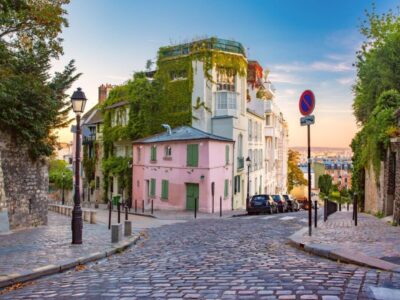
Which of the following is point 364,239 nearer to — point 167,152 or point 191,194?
point 191,194

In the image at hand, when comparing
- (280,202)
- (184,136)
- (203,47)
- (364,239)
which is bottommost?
(280,202)

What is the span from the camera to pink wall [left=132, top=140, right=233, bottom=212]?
32.6 meters

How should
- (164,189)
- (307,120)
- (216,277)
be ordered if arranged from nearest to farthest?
(216,277)
(307,120)
(164,189)

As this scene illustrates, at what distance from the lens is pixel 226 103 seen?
127ft

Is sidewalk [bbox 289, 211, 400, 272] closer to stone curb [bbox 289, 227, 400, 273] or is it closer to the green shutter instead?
stone curb [bbox 289, 227, 400, 273]

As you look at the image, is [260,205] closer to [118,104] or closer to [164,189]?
[164,189]

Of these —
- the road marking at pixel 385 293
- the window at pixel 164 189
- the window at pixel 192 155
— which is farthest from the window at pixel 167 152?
the road marking at pixel 385 293

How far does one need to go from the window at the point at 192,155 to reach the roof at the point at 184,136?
2.11ft

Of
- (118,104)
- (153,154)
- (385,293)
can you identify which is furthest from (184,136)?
(385,293)

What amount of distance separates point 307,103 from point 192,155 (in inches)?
826

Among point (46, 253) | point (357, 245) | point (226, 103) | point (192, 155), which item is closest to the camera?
point (357, 245)

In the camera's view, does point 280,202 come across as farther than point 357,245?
Yes

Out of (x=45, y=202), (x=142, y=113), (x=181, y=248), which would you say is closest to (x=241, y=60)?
(x=142, y=113)

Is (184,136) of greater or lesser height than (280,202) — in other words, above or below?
above
